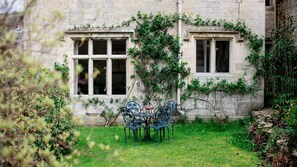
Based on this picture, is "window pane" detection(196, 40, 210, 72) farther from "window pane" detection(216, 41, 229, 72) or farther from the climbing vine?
the climbing vine

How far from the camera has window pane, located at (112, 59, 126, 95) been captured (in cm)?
1061

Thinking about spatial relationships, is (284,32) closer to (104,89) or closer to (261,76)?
(261,76)

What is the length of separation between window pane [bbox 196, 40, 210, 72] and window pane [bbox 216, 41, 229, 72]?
292 mm

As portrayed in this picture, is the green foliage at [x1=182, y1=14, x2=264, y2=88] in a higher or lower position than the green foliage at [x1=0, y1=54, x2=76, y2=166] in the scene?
higher

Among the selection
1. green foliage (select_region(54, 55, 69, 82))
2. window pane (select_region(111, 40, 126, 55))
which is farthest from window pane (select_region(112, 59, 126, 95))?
green foliage (select_region(54, 55, 69, 82))

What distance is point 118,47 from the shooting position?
10.6 meters

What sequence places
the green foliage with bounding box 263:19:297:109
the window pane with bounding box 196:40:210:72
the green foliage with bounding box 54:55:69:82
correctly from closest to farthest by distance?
the green foliage with bounding box 263:19:297:109 → the green foliage with bounding box 54:55:69:82 → the window pane with bounding box 196:40:210:72

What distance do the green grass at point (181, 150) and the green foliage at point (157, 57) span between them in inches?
54.0

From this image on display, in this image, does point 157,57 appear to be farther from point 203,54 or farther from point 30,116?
point 30,116

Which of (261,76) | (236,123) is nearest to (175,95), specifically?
(236,123)

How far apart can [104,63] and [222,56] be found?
137 inches

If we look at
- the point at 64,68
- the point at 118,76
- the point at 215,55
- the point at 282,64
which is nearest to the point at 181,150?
the point at 118,76

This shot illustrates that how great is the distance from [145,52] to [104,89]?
1.63 metres

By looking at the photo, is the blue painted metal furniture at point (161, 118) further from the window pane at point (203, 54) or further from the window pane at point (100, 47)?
the window pane at point (100, 47)
